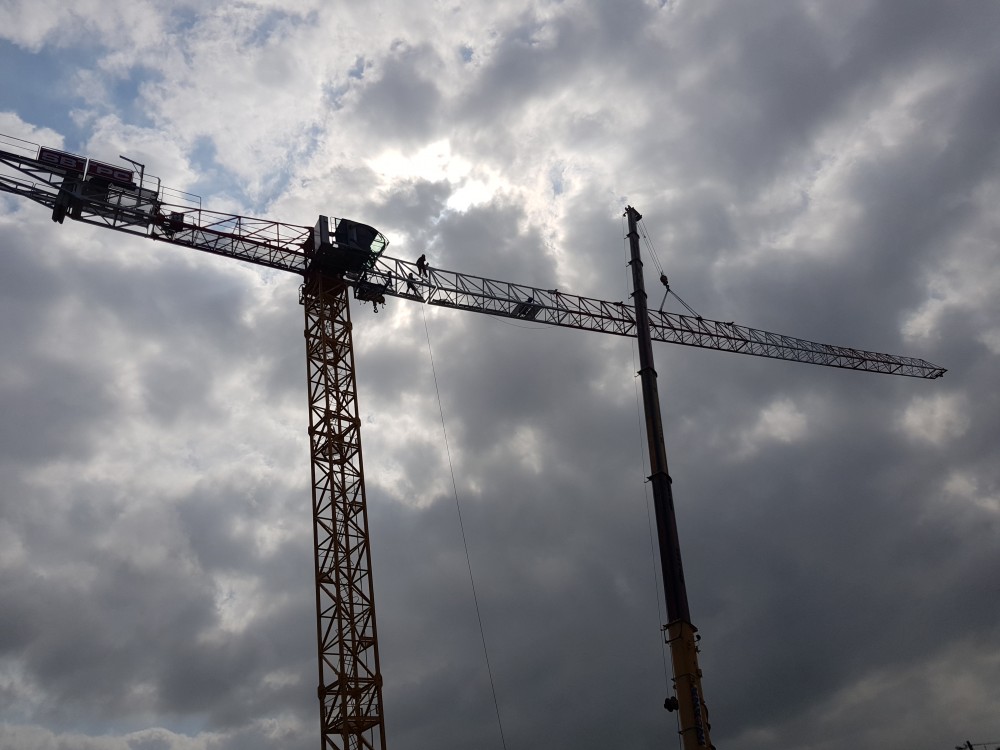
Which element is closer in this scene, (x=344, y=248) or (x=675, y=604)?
(x=675, y=604)

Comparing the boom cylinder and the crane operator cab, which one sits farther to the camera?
the crane operator cab

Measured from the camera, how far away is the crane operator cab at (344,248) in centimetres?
5241

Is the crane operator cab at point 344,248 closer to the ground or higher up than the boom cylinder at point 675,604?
higher up

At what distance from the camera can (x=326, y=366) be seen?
170ft

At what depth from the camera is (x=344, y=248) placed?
5231cm

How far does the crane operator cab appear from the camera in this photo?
5241 centimetres

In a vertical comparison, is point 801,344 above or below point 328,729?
above

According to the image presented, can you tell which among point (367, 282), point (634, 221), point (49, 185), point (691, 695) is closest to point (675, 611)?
point (691, 695)

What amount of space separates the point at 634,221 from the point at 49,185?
2864 cm

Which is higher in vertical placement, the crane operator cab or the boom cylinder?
the crane operator cab

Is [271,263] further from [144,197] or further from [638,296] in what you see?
[638,296]

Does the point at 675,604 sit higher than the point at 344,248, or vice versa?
the point at 344,248

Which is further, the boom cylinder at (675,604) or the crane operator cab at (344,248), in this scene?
the crane operator cab at (344,248)

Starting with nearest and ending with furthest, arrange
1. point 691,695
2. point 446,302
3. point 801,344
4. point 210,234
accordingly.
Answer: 1. point 691,695
2. point 210,234
3. point 446,302
4. point 801,344
